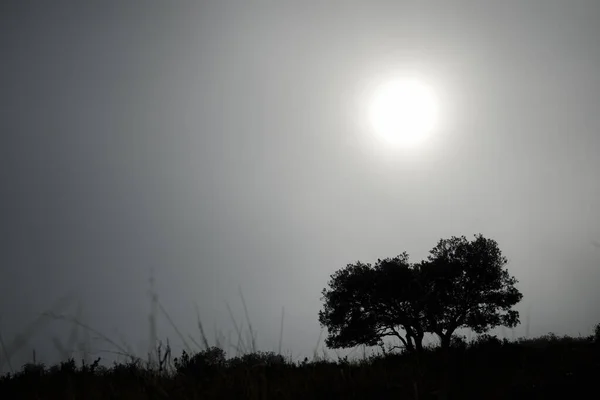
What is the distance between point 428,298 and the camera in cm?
3231

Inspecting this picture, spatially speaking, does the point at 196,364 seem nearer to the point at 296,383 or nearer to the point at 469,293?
the point at 296,383

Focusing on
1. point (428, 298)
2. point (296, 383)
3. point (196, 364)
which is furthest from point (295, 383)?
point (428, 298)

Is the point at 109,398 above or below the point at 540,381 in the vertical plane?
above

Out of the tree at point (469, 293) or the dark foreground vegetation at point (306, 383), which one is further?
the tree at point (469, 293)

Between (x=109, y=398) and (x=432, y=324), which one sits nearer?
(x=109, y=398)

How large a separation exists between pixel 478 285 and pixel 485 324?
11.8 ft

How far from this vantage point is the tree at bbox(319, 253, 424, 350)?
111ft

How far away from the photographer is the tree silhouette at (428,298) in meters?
33.3

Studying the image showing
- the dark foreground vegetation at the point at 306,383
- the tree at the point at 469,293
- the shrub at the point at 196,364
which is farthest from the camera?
the tree at the point at 469,293

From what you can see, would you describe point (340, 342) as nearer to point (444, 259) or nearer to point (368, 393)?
point (444, 259)

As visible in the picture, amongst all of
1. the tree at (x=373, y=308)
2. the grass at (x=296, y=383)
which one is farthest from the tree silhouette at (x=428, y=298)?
the grass at (x=296, y=383)

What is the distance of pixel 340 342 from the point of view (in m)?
34.9

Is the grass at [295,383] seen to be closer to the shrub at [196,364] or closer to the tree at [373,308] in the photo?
the shrub at [196,364]

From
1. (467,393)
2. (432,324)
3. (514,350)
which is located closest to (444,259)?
(432,324)
